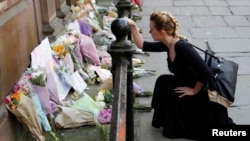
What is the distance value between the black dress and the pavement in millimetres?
180

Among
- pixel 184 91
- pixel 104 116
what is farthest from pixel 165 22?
pixel 104 116

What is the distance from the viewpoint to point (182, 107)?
368 centimetres

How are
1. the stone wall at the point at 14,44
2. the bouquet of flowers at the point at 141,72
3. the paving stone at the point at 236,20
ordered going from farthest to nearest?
1. the paving stone at the point at 236,20
2. the bouquet of flowers at the point at 141,72
3. the stone wall at the point at 14,44

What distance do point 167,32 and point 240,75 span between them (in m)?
2.06

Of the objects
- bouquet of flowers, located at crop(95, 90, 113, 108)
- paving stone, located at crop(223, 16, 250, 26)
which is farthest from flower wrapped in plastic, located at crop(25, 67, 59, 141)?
paving stone, located at crop(223, 16, 250, 26)

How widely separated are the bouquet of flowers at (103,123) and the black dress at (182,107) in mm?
492

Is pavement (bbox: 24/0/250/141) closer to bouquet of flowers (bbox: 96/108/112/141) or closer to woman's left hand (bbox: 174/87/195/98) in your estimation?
bouquet of flowers (bbox: 96/108/112/141)

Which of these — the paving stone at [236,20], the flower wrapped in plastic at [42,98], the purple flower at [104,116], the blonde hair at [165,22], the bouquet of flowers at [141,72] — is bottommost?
the paving stone at [236,20]

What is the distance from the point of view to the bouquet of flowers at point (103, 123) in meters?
3.39

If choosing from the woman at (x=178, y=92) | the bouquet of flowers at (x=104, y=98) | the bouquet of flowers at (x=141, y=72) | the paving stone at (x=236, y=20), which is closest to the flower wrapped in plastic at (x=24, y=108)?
the bouquet of flowers at (x=104, y=98)

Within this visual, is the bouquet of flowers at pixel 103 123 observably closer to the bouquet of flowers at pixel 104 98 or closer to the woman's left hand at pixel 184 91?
the bouquet of flowers at pixel 104 98

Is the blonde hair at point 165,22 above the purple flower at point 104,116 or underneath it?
above

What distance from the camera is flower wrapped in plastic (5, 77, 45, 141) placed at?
3.29 meters

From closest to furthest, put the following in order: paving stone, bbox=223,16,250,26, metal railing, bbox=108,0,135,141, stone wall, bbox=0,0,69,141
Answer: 1. metal railing, bbox=108,0,135,141
2. stone wall, bbox=0,0,69,141
3. paving stone, bbox=223,16,250,26
